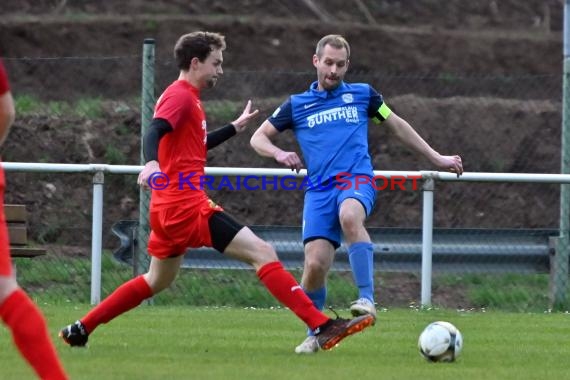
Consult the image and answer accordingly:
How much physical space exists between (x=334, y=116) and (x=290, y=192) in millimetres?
10233

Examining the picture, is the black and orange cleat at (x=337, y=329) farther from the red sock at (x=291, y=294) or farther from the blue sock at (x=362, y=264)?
the blue sock at (x=362, y=264)

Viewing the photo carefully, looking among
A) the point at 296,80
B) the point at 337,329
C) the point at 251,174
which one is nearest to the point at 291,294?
the point at 337,329

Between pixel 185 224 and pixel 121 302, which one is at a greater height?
pixel 185 224

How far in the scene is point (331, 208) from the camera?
820cm

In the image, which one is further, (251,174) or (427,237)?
(427,237)

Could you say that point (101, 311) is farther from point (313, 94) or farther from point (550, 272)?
point (550, 272)

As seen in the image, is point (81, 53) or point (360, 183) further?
point (81, 53)

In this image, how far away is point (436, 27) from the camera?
29.1 m

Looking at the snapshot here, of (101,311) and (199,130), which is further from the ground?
(199,130)

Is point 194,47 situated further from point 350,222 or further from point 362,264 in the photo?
point 362,264

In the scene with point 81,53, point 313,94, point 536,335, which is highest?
point 81,53

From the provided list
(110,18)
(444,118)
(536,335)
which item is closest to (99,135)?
(444,118)

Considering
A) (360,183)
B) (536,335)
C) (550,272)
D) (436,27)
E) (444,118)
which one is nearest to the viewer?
(360,183)

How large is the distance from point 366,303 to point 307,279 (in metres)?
0.58
